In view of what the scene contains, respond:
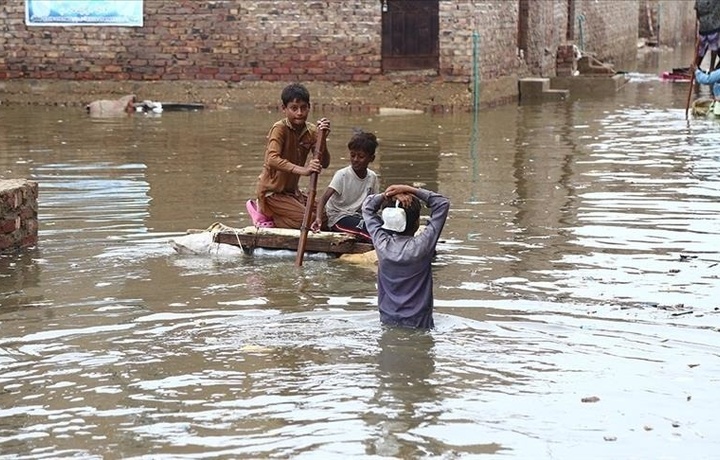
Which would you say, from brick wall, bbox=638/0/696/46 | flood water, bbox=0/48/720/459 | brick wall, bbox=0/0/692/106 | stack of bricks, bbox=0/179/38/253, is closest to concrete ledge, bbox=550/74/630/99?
brick wall, bbox=0/0/692/106

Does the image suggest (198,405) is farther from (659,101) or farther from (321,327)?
(659,101)

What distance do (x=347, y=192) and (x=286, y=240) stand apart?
1.95 ft

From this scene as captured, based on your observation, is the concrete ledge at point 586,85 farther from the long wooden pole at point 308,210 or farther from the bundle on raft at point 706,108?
the long wooden pole at point 308,210

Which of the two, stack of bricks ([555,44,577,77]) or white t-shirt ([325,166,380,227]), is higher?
stack of bricks ([555,44,577,77])

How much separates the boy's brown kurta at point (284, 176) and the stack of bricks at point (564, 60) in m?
18.4

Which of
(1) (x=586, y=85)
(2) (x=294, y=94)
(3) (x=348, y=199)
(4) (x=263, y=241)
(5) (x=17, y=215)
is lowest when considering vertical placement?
(4) (x=263, y=241)

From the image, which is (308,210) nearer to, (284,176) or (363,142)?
(363,142)

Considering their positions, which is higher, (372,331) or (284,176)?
(284,176)

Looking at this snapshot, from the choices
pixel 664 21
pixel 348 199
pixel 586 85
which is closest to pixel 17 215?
pixel 348 199

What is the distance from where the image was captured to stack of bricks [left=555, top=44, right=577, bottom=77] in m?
28.1

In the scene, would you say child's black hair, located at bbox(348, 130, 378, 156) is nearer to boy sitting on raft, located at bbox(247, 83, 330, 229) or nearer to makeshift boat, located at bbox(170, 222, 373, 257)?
boy sitting on raft, located at bbox(247, 83, 330, 229)

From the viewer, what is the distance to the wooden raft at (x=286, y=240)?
385 inches

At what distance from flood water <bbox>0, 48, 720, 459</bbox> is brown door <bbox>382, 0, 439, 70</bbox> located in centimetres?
790

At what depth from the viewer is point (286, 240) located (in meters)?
9.91
